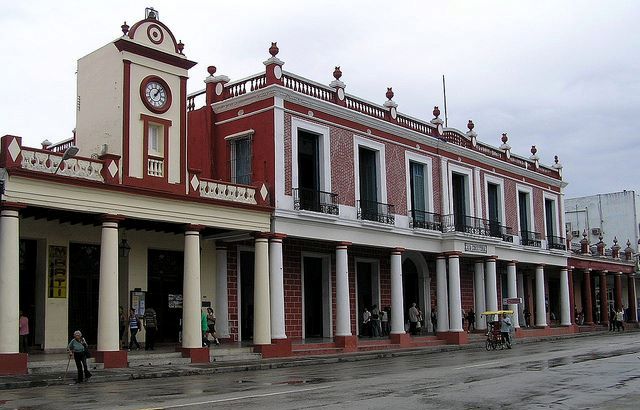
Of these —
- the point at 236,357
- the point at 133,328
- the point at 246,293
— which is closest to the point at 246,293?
the point at 246,293

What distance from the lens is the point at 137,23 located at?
2291 centimetres

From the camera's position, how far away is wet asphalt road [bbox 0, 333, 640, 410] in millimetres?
12047

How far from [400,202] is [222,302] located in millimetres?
8836

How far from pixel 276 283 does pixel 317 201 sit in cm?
370

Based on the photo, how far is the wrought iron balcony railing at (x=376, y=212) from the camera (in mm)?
30094

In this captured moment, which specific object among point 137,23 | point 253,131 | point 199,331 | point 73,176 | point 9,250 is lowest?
point 199,331

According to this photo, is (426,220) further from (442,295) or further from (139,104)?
(139,104)

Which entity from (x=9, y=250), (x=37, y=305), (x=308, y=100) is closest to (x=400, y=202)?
(x=308, y=100)

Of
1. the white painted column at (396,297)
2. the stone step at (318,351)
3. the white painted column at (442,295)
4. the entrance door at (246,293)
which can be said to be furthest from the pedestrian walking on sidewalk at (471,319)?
the entrance door at (246,293)

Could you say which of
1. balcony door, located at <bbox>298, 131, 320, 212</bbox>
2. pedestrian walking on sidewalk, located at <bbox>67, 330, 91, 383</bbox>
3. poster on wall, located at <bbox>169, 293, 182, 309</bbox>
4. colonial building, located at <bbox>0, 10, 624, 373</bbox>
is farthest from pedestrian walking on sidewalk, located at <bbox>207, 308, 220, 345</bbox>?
pedestrian walking on sidewalk, located at <bbox>67, 330, 91, 383</bbox>

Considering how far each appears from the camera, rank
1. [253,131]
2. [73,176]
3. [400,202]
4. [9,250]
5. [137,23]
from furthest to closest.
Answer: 1. [400,202]
2. [253,131]
3. [137,23]
4. [73,176]
5. [9,250]

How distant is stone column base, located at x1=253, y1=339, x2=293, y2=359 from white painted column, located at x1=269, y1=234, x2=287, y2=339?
295 millimetres

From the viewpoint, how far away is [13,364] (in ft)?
60.9

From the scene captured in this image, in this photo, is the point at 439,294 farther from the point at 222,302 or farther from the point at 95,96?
the point at 95,96
